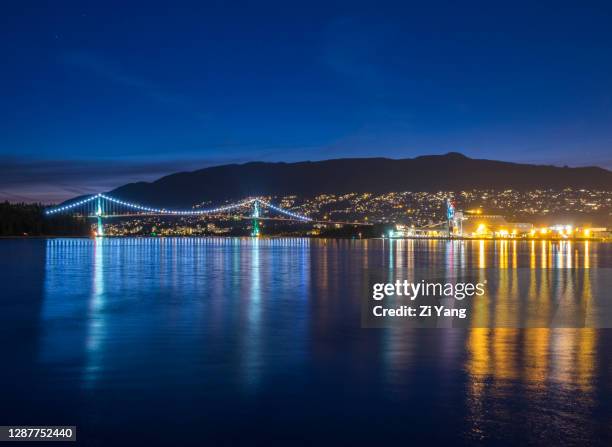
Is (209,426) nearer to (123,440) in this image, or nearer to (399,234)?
(123,440)

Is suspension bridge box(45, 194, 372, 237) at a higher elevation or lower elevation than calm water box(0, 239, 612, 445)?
higher

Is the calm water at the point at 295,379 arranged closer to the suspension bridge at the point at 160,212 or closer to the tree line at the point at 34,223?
the suspension bridge at the point at 160,212

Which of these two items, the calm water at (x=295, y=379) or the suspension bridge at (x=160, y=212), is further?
the suspension bridge at (x=160, y=212)

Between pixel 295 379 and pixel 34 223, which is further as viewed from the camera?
pixel 34 223

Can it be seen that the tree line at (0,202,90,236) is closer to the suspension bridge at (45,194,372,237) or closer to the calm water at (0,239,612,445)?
the suspension bridge at (45,194,372,237)

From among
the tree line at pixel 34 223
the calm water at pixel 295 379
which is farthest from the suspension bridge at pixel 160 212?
the calm water at pixel 295 379

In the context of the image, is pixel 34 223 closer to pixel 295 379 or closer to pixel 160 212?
pixel 160 212

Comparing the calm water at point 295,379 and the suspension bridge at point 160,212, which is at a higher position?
the suspension bridge at point 160,212

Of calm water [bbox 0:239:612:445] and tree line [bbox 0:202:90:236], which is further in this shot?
tree line [bbox 0:202:90:236]

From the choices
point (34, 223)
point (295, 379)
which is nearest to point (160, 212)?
point (34, 223)

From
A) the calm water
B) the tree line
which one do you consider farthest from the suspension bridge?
the calm water

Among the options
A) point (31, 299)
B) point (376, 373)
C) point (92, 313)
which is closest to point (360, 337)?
point (376, 373)

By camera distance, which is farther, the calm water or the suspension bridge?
the suspension bridge

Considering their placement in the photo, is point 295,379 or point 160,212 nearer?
point 295,379
